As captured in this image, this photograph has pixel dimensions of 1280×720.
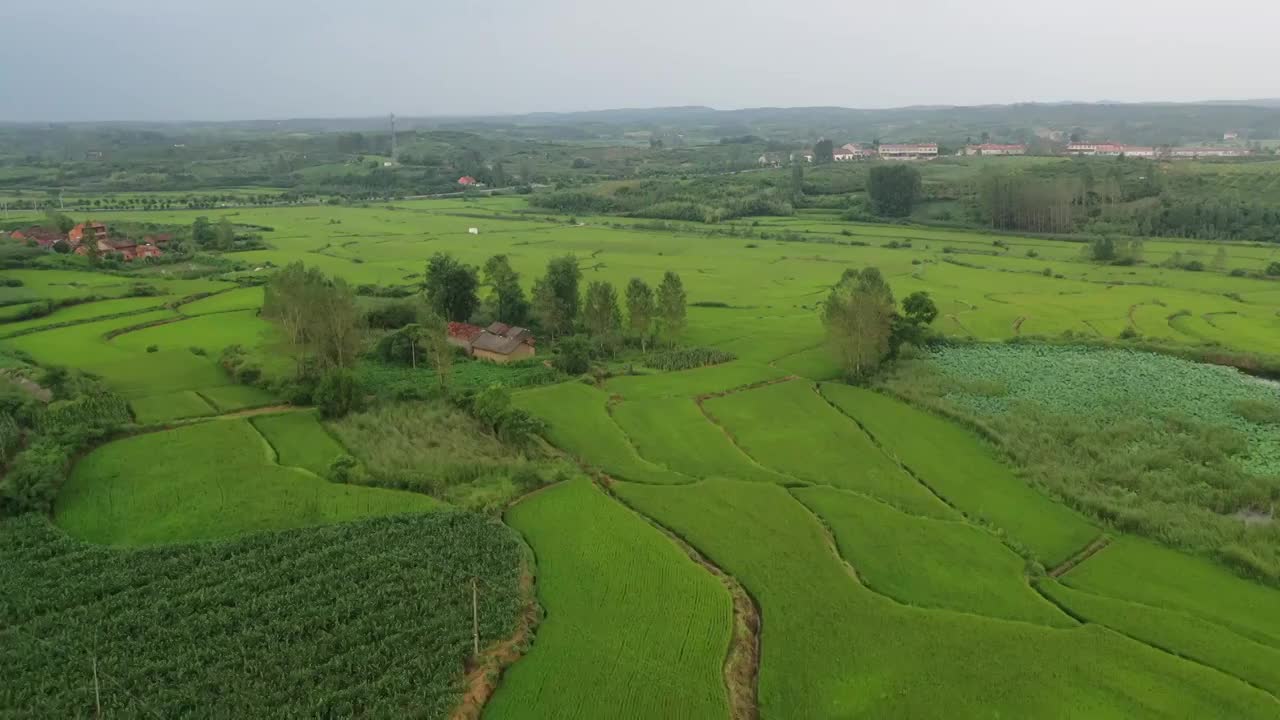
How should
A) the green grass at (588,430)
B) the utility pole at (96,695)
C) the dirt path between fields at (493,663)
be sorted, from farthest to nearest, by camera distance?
the green grass at (588,430), the dirt path between fields at (493,663), the utility pole at (96,695)

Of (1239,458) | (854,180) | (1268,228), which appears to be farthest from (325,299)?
(854,180)

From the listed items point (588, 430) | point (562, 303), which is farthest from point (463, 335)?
point (588, 430)

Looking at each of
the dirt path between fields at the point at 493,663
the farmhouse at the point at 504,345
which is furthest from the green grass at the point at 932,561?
the farmhouse at the point at 504,345

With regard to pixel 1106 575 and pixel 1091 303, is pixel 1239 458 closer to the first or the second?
pixel 1106 575

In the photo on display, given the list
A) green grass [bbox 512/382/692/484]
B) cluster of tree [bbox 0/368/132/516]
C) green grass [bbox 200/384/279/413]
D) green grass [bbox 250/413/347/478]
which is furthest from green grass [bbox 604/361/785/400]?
cluster of tree [bbox 0/368/132/516]

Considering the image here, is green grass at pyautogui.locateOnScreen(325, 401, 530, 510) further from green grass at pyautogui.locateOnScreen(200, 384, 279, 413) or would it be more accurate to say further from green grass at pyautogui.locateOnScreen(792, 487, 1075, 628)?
green grass at pyautogui.locateOnScreen(792, 487, 1075, 628)

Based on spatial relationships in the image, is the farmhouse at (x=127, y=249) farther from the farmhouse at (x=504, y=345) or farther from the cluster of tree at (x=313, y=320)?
the farmhouse at (x=504, y=345)

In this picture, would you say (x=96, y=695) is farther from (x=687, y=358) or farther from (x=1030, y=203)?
(x=1030, y=203)
